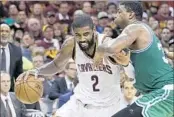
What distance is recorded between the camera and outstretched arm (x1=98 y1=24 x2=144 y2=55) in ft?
20.4

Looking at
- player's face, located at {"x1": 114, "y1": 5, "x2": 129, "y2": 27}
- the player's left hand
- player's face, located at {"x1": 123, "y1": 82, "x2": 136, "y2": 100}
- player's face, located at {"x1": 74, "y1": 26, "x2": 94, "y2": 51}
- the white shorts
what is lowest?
player's face, located at {"x1": 123, "y1": 82, "x2": 136, "y2": 100}

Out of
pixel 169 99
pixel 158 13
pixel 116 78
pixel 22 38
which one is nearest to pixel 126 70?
pixel 116 78

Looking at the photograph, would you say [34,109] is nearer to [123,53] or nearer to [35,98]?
[35,98]

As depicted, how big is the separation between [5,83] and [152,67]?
134 inches

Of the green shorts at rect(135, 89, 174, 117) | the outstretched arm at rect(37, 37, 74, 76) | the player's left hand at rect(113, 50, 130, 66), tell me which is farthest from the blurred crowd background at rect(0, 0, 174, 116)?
the green shorts at rect(135, 89, 174, 117)

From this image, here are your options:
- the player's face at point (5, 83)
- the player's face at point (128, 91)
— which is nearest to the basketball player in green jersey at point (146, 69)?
the player's face at point (128, 91)

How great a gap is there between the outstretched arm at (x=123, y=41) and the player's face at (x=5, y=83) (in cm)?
329

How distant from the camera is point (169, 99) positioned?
21.0 ft

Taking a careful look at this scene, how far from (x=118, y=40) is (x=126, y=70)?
1571mm

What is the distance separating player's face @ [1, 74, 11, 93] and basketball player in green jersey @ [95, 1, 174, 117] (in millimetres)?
3137

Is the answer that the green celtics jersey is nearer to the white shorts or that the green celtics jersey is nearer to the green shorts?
the green shorts

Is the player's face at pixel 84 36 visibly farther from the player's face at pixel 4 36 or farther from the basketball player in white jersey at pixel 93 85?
the player's face at pixel 4 36

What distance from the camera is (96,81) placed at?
7.50 metres

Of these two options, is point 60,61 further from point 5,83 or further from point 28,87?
point 5,83
